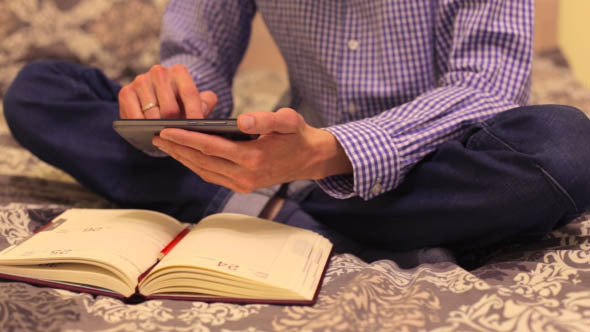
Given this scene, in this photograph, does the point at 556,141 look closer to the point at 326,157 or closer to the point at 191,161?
the point at 326,157

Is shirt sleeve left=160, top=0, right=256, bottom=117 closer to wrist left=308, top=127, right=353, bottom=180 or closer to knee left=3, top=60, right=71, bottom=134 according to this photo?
knee left=3, top=60, right=71, bottom=134

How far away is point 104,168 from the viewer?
81 centimetres

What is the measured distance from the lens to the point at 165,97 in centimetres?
71

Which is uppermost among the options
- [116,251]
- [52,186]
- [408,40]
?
[408,40]

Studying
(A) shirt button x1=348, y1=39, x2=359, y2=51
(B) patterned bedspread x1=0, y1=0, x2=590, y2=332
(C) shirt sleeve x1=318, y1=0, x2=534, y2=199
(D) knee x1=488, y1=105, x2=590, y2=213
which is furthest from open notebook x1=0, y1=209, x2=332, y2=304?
(A) shirt button x1=348, y1=39, x2=359, y2=51

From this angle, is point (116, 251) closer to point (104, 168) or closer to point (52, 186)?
point (104, 168)

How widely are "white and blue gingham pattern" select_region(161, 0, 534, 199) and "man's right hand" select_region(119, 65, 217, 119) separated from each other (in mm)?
206

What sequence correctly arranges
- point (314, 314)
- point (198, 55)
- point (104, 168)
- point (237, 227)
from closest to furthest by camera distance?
point (314, 314) → point (237, 227) → point (104, 168) → point (198, 55)

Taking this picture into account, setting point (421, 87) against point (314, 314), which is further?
point (421, 87)

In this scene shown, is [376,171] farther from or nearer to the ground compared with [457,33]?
nearer to the ground

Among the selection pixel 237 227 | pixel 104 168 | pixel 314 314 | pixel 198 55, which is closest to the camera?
pixel 314 314

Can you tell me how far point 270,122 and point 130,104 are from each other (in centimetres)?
26

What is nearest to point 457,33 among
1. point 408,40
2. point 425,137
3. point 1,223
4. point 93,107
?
point 408,40

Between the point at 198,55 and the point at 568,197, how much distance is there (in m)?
0.70
